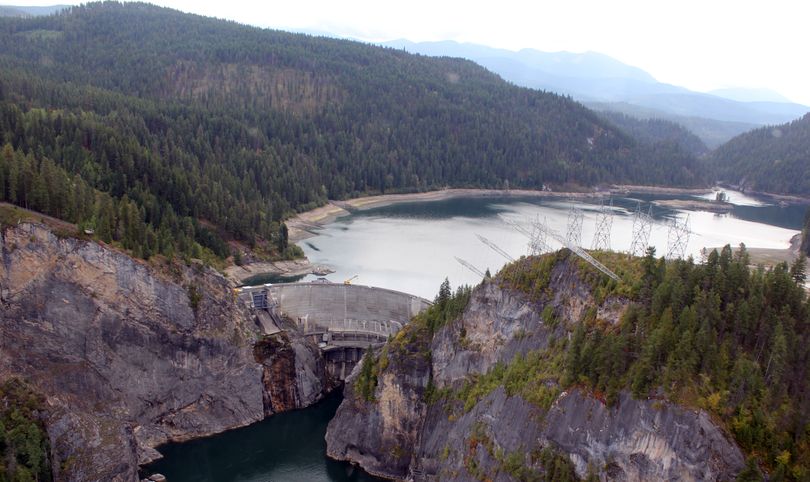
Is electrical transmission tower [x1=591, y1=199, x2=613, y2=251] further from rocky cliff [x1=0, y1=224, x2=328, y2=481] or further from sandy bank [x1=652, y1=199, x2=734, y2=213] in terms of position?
sandy bank [x1=652, y1=199, x2=734, y2=213]

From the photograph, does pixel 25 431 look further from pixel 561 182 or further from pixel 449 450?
pixel 561 182

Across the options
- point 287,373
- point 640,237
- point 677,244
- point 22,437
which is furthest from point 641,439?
point 677,244

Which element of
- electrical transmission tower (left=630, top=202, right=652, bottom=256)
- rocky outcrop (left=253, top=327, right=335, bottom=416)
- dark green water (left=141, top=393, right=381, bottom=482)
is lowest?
dark green water (left=141, top=393, right=381, bottom=482)

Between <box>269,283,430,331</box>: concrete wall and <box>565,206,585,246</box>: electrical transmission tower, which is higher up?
<box>565,206,585,246</box>: electrical transmission tower

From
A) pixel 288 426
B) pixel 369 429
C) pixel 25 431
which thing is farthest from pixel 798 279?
pixel 25 431

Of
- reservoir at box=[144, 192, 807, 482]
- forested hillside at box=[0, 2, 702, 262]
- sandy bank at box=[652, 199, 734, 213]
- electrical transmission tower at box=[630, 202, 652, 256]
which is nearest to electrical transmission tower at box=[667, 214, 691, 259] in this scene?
electrical transmission tower at box=[630, 202, 652, 256]

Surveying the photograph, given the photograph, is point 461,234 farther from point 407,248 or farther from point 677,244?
point 677,244
